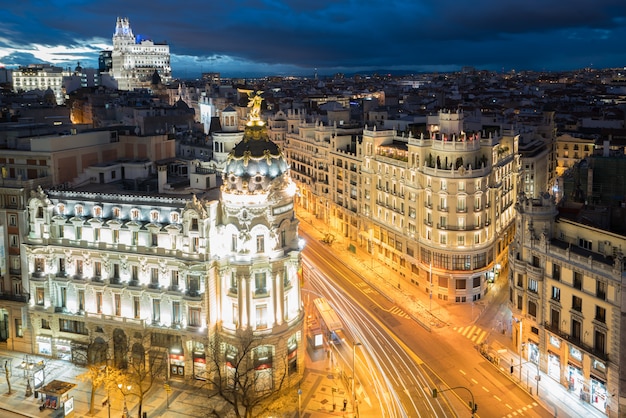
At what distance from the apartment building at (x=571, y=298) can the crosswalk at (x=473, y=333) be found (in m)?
5.32

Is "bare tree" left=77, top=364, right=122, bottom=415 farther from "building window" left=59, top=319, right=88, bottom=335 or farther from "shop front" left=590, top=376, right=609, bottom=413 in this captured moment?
"shop front" left=590, top=376, right=609, bottom=413

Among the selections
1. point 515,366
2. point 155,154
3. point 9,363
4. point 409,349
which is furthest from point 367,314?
point 9,363

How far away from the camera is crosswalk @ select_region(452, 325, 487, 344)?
93.1 metres

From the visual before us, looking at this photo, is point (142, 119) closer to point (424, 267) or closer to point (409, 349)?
point (424, 267)

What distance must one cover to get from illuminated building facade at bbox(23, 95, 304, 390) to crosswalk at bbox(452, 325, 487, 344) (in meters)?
26.4

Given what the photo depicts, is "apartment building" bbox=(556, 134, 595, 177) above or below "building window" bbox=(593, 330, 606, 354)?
above

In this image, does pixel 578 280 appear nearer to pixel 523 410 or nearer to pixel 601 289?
pixel 601 289

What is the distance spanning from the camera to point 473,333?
95500mm

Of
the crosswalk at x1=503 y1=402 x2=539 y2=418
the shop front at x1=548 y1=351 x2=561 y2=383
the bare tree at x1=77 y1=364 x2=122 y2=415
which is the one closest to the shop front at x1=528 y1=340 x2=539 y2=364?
the shop front at x1=548 y1=351 x2=561 y2=383

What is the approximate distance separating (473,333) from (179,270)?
44571mm

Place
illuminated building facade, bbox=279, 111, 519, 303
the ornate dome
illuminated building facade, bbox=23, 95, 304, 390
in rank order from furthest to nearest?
illuminated building facade, bbox=279, 111, 519, 303
the ornate dome
illuminated building facade, bbox=23, 95, 304, 390

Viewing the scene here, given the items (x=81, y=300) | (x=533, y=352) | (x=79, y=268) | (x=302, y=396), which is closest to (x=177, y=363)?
(x=81, y=300)

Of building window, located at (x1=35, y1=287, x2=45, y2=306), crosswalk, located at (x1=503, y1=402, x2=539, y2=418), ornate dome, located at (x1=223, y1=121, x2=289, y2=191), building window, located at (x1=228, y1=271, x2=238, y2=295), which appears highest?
ornate dome, located at (x1=223, y1=121, x2=289, y2=191)

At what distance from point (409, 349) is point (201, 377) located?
29.0 meters
